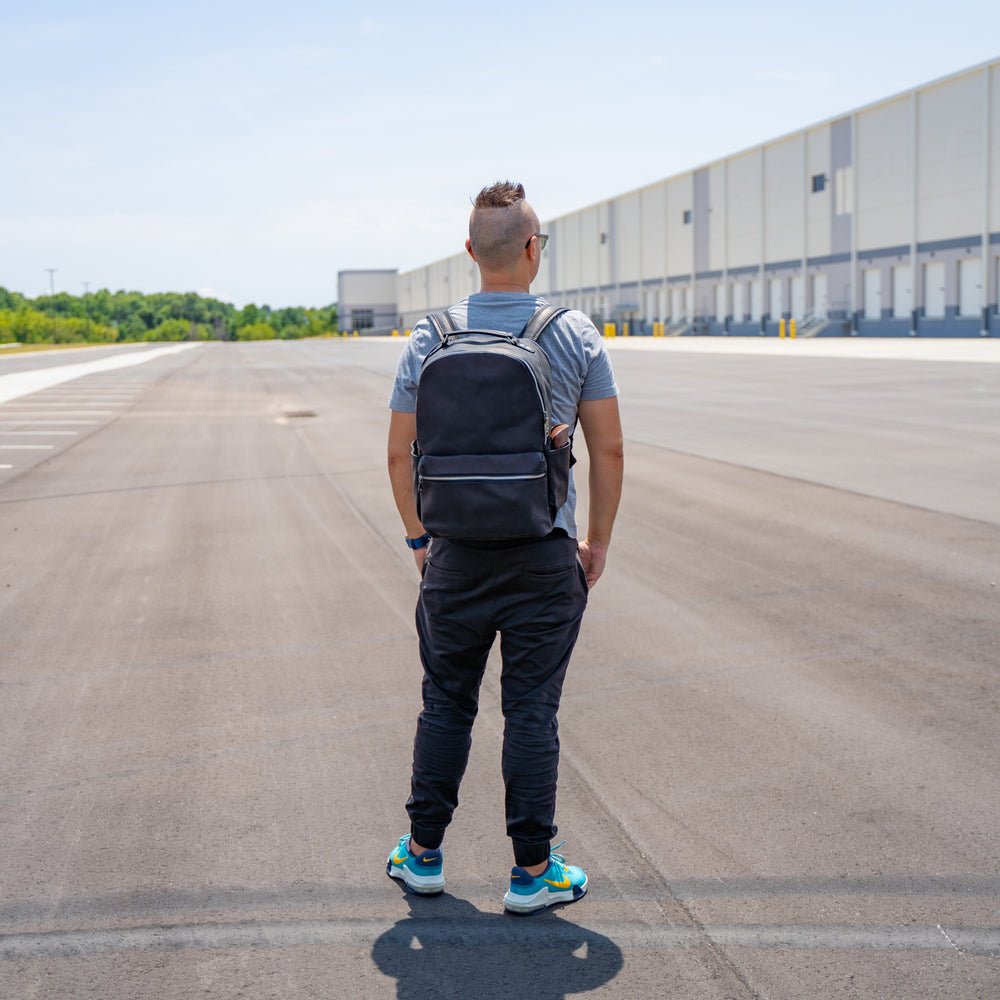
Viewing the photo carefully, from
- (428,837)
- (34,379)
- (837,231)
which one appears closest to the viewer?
(428,837)

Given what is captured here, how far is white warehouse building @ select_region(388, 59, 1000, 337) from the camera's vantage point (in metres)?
45.7

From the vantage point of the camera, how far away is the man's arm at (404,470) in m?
3.26

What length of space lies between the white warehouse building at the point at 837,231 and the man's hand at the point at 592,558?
46.7 meters

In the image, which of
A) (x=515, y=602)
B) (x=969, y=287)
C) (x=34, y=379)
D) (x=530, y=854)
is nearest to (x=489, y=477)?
(x=515, y=602)

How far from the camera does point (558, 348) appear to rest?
3.08 m

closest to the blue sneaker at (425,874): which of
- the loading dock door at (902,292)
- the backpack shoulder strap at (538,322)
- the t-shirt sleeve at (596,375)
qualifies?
the t-shirt sleeve at (596,375)

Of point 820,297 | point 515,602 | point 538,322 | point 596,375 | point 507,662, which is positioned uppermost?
point 820,297

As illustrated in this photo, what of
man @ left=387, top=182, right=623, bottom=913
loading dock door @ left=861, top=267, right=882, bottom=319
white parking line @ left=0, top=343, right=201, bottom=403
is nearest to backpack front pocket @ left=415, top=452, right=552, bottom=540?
man @ left=387, top=182, right=623, bottom=913

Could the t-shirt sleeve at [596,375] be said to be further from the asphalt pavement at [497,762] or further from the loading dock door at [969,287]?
the loading dock door at [969,287]

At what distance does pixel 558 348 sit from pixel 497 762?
6.35 feet

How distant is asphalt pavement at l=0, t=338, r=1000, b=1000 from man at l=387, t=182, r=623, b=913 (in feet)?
0.88

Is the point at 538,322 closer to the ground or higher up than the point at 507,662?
higher up

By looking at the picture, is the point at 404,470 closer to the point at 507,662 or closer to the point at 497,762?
the point at 507,662

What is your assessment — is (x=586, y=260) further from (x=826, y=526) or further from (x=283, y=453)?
(x=826, y=526)
